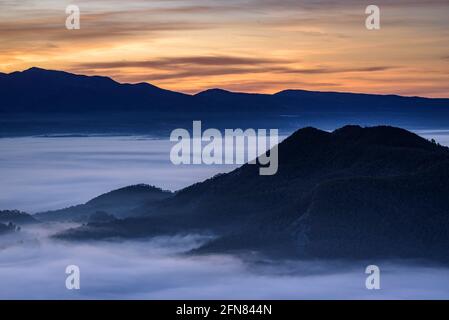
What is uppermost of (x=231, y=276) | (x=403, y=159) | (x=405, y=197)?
(x=403, y=159)

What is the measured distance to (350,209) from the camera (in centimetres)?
15600

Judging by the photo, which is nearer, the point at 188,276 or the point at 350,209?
the point at 350,209

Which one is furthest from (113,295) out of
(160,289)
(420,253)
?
(420,253)

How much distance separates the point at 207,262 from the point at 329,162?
1486 inches

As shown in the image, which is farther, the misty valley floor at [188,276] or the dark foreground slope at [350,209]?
the dark foreground slope at [350,209]

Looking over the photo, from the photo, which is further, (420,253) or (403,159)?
(403,159)

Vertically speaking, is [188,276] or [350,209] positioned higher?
[350,209]

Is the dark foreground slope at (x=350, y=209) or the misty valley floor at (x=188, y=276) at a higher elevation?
the dark foreground slope at (x=350, y=209)

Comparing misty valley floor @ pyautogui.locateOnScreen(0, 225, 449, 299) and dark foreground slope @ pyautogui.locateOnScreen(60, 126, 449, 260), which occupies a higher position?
dark foreground slope @ pyautogui.locateOnScreen(60, 126, 449, 260)

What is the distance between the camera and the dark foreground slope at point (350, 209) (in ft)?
511

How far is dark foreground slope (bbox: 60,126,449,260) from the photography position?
15575 cm

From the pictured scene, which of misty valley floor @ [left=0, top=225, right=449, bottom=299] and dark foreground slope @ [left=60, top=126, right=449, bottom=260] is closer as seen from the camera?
misty valley floor @ [left=0, top=225, right=449, bottom=299]

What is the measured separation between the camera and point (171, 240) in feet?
629
